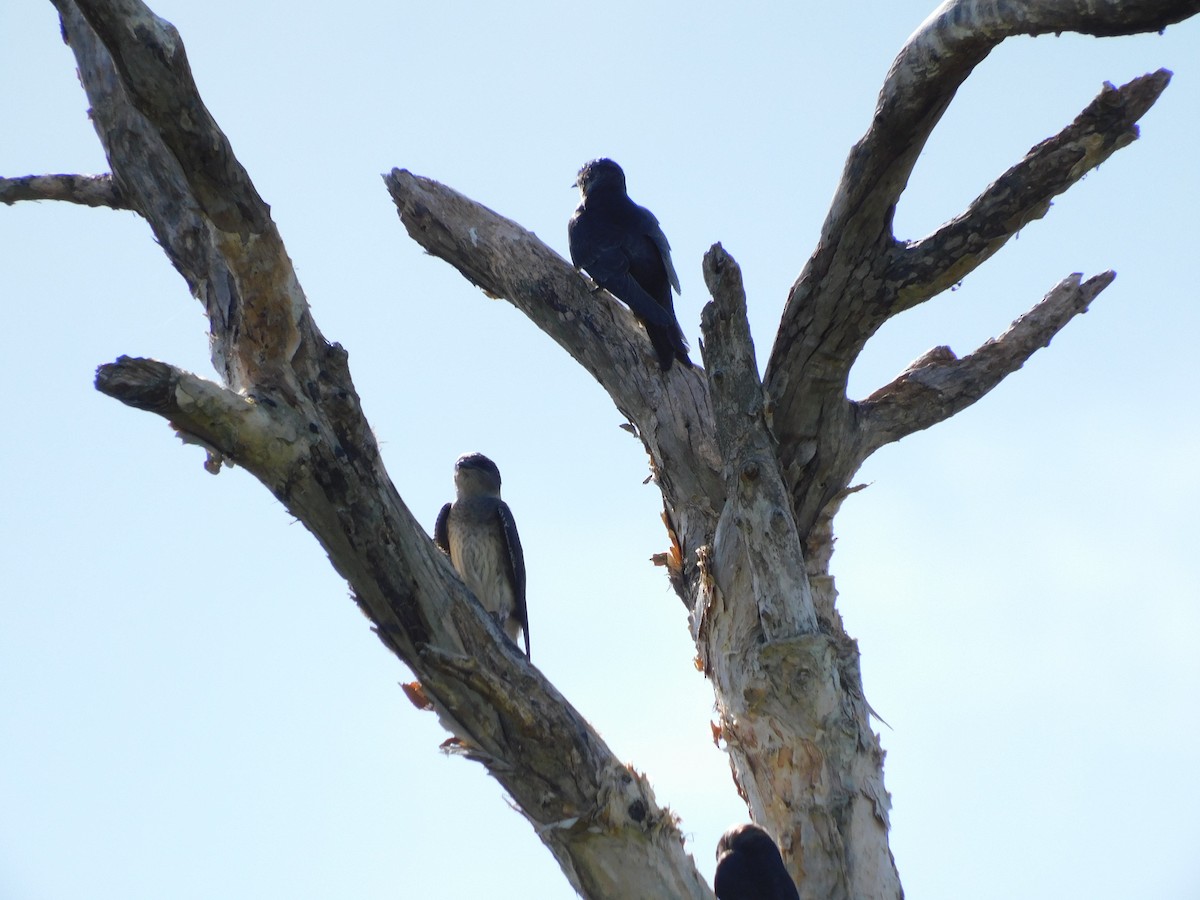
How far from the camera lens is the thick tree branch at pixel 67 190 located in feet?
16.6

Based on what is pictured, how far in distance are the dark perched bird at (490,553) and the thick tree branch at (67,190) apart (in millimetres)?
2343

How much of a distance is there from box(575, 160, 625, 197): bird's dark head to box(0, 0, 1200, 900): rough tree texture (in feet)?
5.43

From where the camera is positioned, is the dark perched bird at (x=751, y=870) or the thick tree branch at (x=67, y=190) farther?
the thick tree branch at (x=67, y=190)

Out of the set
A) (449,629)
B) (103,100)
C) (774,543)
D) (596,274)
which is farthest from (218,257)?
(596,274)

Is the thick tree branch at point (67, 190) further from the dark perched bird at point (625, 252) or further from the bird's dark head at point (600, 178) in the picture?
the bird's dark head at point (600, 178)

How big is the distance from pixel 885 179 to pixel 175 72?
260 cm

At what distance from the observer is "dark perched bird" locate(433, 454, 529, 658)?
648cm

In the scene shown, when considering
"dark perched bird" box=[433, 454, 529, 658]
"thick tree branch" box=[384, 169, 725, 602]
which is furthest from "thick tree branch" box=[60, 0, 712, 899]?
"dark perched bird" box=[433, 454, 529, 658]

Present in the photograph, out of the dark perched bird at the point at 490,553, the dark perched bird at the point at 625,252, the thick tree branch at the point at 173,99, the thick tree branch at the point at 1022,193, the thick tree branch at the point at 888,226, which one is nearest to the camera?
the thick tree branch at the point at 173,99

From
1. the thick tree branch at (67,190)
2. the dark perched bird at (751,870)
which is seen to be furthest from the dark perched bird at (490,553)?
the thick tree branch at (67,190)

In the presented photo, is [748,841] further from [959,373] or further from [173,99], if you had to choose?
[173,99]

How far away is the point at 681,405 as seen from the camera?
568cm

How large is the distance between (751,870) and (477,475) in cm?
272

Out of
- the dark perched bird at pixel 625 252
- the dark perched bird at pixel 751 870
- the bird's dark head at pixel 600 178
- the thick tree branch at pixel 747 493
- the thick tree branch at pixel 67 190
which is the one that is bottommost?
the dark perched bird at pixel 751 870
